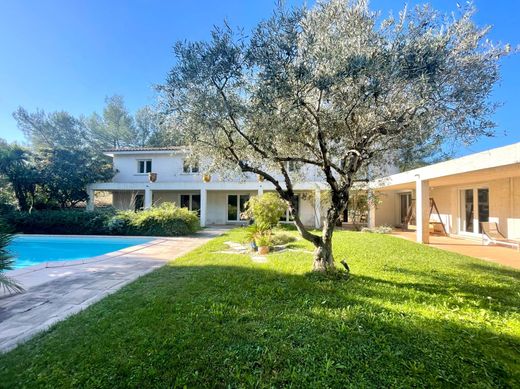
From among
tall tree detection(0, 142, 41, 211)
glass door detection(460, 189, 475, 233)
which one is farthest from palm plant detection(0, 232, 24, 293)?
glass door detection(460, 189, 475, 233)

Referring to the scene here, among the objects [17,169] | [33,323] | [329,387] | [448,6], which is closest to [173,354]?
[329,387]

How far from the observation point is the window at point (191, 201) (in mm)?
24688

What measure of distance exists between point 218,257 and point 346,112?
660 centimetres

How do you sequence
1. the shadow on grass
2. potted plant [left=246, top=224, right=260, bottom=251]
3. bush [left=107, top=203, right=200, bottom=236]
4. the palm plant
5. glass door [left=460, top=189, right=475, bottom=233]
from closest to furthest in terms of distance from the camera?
the shadow on grass → the palm plant → potted plant [left=246, top=224, right=260, bottom=251] → glass door [left=460, top=189, right=475, bottom=233] → bush [left=107, top=203, right=200, bottom=236]

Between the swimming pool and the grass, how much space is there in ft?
28.2

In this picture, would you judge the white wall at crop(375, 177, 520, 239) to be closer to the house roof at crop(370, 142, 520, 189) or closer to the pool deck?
the house roof at crop(370, 142, 520, 189)

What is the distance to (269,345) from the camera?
12.0ft

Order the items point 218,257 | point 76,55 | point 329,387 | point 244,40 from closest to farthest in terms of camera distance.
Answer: point 329,387
point 244,40
point 218,257
point 76,55

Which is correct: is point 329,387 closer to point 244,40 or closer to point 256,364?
point 256,364

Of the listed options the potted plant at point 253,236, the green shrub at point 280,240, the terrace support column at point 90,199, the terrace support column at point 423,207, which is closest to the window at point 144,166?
the terrace support column at point 90,199

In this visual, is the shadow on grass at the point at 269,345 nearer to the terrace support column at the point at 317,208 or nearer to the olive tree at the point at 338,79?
the olive tree at the point at 338,79

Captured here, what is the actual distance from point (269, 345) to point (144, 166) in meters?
23.5

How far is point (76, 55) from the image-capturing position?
1733 centimetres

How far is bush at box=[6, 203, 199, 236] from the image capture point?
54.9 feet
